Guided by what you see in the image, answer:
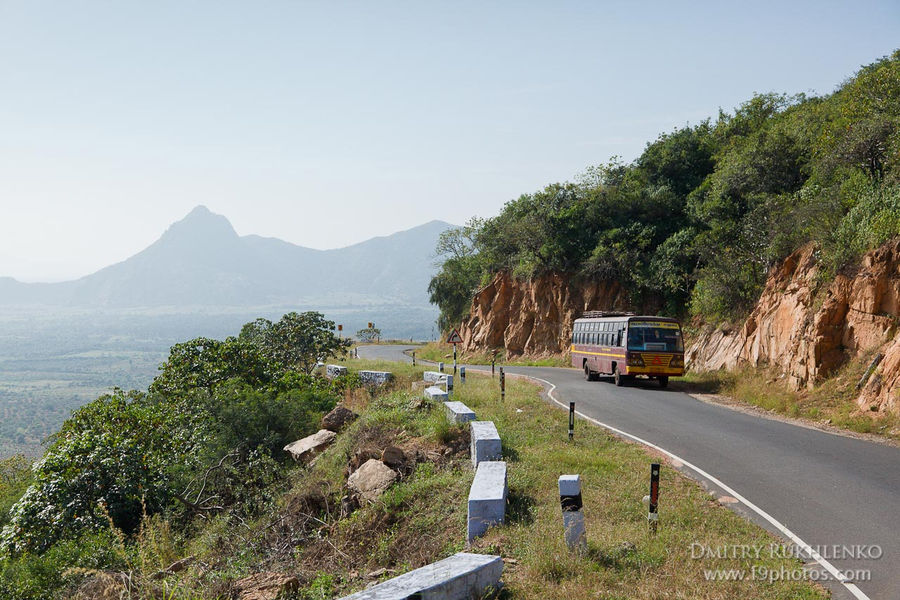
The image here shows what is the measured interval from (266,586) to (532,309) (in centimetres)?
3776

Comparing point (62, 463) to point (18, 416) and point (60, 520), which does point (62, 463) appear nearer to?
point (60, 520)

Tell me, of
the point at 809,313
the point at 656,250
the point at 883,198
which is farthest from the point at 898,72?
the point at 656,250

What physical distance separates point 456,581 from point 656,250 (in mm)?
33825

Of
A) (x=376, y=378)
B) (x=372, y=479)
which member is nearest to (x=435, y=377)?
(x=376, y=378)

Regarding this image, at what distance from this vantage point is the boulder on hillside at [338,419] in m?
16.8

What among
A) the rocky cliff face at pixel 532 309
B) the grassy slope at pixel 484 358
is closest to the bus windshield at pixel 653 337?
the grassy slope at pixel 484 358

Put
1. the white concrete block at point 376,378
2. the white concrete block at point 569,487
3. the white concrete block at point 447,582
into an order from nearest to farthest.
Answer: the white concrete block at point 447,582, the white concrete block at point 569,487, the white concrete block at point 376,378

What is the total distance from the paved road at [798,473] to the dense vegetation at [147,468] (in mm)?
8769

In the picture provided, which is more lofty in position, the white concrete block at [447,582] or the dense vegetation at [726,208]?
the dense vegetation at [726,208]

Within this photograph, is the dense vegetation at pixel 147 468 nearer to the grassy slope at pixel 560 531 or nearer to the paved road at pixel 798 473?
the grassy slope at pixel 560 531

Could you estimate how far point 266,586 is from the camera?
700 cm

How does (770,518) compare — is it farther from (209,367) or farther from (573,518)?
(209,367)

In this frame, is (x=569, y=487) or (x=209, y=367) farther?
(x=209, y=367)

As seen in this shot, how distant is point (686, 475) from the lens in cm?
1049
